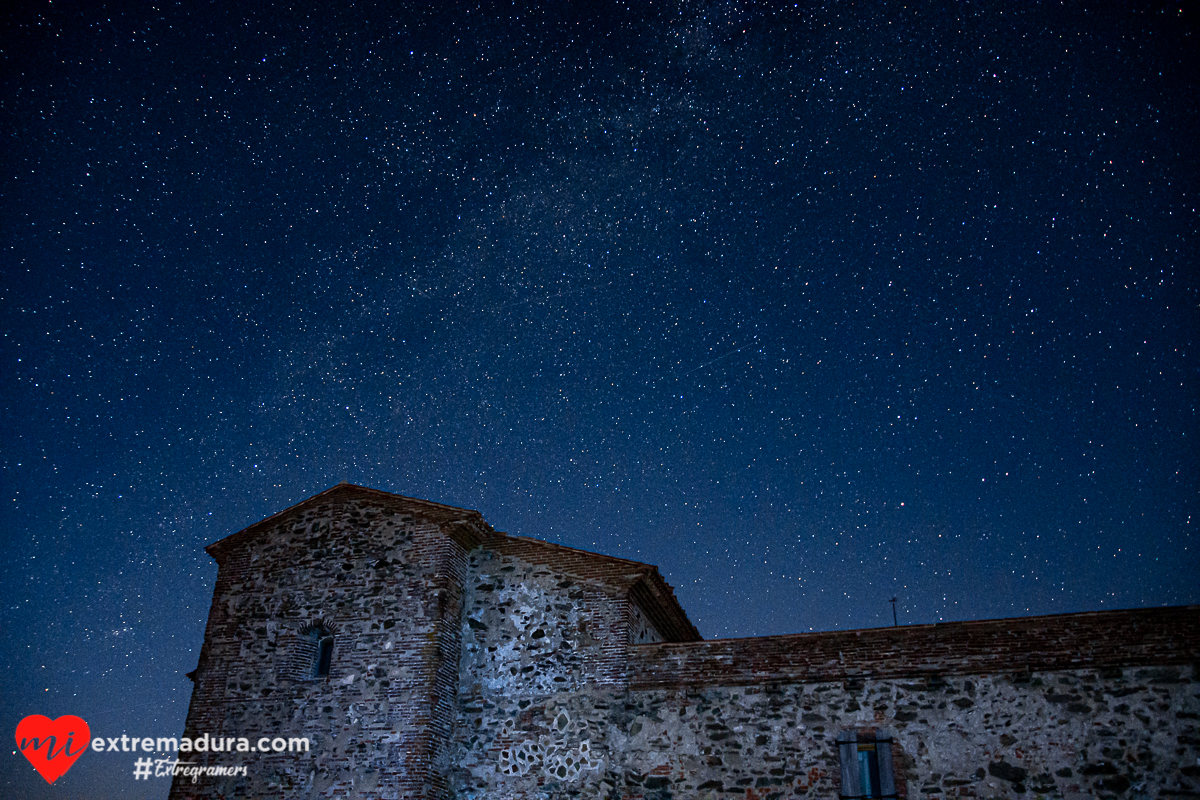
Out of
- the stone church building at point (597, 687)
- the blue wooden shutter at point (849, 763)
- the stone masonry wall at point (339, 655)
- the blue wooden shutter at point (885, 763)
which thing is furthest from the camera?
the stone masonry wall at point (339, 655)

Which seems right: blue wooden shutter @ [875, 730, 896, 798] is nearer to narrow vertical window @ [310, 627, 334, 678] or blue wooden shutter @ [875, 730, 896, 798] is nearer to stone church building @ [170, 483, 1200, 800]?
stone church building @ [170, 483, 1200, 800]

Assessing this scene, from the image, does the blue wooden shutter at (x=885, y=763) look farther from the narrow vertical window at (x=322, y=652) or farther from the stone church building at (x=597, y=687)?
the narrow vertical window at (x=322, y=652)

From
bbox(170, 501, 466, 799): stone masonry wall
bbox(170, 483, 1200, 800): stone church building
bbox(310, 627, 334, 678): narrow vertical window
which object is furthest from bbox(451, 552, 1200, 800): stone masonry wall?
bbox(310, 627, 334, 678): narrow vertical window

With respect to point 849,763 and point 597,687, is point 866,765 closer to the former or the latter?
point 849,763

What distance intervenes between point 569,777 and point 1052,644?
317 inches

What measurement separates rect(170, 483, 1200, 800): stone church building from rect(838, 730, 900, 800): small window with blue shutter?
0.03m

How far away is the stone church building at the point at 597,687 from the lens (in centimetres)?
1143

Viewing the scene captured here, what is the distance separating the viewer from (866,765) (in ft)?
39.3

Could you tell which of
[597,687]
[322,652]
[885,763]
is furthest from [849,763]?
[322,652]

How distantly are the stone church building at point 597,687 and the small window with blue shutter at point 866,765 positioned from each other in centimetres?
3

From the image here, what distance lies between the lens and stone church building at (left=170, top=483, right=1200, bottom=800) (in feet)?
37.5

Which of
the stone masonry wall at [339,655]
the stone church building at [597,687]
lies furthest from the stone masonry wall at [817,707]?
the stone masonry wall at [339,655]

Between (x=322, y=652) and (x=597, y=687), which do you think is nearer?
(x=597, y=687)

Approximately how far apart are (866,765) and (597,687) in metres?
4.58
